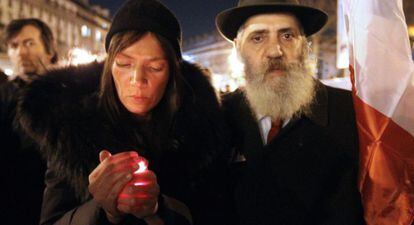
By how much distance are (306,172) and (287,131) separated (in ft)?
0.87

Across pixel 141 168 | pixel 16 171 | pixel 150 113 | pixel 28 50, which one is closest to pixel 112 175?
pixel 141 168

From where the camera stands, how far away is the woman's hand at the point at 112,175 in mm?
1454

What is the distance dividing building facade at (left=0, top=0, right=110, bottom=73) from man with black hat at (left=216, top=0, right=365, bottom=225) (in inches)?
2041

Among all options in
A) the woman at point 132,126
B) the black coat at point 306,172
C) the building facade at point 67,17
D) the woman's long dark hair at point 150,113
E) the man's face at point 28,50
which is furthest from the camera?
the building facade at point 67,17

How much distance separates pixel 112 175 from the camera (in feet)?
4.81

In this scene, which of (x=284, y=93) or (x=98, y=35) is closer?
(x=284, y=93)

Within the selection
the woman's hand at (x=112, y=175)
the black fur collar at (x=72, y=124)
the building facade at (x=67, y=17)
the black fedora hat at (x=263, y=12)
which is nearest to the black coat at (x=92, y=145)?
the black fur collar at (x=72, y=124)

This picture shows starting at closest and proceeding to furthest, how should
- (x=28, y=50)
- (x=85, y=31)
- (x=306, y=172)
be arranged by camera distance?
1. (x=306, y=172)
2. (x=28, y=50)
3. (x=85, y=31)

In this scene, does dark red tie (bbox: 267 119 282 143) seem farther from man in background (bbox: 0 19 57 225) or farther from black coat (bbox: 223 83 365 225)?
man in background (bbox: 0 19 57 225)

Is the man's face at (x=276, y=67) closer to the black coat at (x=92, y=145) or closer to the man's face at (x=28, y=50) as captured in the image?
the black coat at (x=92, y=145)

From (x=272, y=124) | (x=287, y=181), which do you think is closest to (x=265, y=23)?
(x=272, y=124)

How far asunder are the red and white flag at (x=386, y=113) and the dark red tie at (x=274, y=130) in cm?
52

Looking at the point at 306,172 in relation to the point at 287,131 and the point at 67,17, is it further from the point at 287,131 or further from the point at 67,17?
the point at 67,17

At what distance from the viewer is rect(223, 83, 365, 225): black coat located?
2.21m
